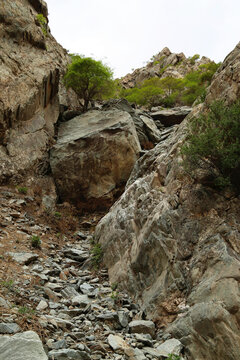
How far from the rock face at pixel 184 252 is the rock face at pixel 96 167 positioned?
5.45 meters

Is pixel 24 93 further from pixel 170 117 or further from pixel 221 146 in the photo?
pixel 221 146

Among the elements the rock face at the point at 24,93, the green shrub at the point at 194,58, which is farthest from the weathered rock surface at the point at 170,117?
the green shrub at the point at 194,58

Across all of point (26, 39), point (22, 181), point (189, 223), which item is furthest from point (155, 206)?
point (26, 39)

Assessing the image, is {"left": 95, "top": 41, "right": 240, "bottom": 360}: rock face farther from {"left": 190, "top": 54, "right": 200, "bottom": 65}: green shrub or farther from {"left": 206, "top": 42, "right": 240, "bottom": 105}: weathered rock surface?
{"left": 190, "top": 54, "right": 200, "bottom": 65}: green shrub

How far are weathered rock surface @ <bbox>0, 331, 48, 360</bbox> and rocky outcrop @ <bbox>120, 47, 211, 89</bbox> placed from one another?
4963 cm

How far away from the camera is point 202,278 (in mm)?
5824

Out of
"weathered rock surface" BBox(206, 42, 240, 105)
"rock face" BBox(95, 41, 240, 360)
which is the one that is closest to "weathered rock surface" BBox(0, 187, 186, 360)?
"rock face" BBox(95, 41, 240, 360)

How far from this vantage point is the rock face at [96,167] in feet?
53.8

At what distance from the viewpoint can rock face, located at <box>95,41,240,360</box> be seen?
4.89m

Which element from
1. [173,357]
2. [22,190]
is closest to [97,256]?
[173,357]

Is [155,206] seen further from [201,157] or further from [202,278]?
[202,278]

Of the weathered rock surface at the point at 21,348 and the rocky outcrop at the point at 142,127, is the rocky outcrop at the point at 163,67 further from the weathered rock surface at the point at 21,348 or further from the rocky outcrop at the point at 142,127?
the weathered rock surface at the point at 21,348

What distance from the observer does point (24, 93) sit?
16.5m

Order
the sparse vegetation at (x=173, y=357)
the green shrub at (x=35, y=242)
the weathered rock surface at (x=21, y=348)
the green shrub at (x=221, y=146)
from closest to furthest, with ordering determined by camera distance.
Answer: the weathered rock surface at (x=21, y=348) < the sparse vegetation at (x=173, y=357) < the green shrub at (x=221, y=146) < the green shrub at (x=35, y=242)
